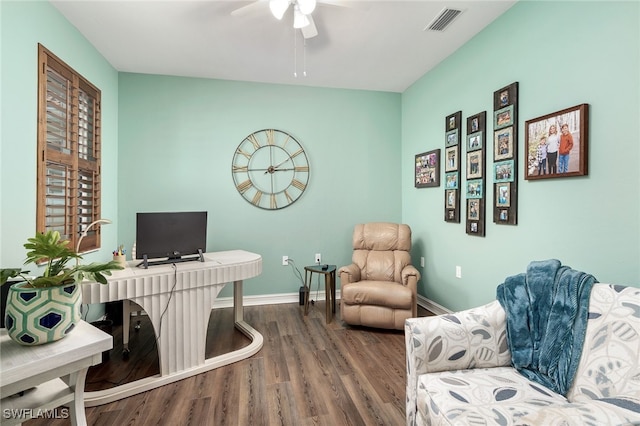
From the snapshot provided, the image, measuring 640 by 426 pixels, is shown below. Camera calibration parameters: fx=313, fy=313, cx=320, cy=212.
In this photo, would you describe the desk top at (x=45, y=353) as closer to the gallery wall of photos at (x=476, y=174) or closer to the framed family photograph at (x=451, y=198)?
the gallery wall of photos at (x=476, y=174)

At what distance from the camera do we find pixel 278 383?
7.06ft

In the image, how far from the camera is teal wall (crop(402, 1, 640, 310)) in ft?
5.47

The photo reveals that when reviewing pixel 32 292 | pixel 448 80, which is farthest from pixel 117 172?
pixel 448 80

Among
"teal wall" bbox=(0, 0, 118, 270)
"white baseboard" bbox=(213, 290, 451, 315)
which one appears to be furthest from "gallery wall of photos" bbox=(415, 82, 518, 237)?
"teal wall" bbox=(0, 0, 118, 270)

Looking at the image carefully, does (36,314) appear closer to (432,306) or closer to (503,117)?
(503,117)

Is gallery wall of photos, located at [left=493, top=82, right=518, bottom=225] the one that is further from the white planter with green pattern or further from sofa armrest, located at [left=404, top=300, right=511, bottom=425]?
the white planter with green pattern

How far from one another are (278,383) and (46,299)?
57.0 inches

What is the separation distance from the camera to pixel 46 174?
2240 mm

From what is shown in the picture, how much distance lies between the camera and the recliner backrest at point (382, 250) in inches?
133

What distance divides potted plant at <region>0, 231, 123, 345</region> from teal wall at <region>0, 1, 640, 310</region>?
75 centimetres

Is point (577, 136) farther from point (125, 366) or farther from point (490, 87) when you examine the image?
point (125, 366)

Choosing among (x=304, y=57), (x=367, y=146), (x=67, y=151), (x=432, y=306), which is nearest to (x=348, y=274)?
(x=432, y=306)

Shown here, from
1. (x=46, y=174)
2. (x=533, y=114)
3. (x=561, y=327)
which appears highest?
(x=533, y=114)

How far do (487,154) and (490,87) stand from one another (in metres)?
0.56
